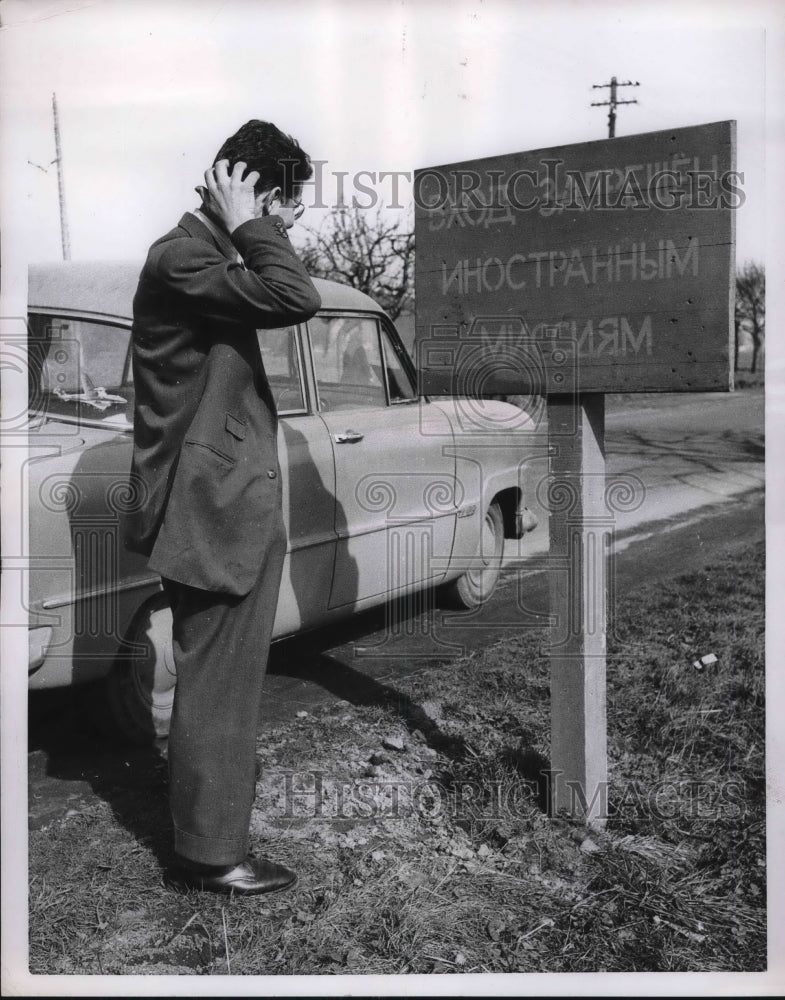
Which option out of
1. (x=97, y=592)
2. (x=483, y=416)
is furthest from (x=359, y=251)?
(x=97, y=592)

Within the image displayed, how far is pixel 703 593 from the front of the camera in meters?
6.39

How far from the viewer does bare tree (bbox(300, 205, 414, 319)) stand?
32.1 feet

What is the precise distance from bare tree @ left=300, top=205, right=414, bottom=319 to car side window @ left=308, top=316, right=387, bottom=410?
452 cm

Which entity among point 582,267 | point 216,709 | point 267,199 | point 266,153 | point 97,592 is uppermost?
point 266,153

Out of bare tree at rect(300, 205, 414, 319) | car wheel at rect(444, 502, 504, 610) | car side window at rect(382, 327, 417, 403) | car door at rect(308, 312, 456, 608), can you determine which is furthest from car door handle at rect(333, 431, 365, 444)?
bare tree at rect(300, 205, 414, 319)

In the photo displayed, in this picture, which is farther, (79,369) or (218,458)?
(79,369)

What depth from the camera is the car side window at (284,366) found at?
14.8 feet

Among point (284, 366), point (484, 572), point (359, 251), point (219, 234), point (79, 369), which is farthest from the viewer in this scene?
point (359, 251)

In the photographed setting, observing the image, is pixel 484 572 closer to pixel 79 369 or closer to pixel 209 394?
pixel 79 369

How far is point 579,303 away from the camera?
10.3 ft

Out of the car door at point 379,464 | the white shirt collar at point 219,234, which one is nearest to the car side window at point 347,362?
the car door at point 379,464

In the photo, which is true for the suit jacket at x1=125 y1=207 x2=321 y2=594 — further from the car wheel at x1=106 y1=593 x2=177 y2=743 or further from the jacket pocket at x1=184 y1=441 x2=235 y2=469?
the car wheel at x1=106 y1=593 x2=177 y2=743

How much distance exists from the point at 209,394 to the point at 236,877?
136cm

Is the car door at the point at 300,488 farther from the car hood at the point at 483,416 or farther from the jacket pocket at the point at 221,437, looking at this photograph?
the jacket pocket at the point at 221,437
